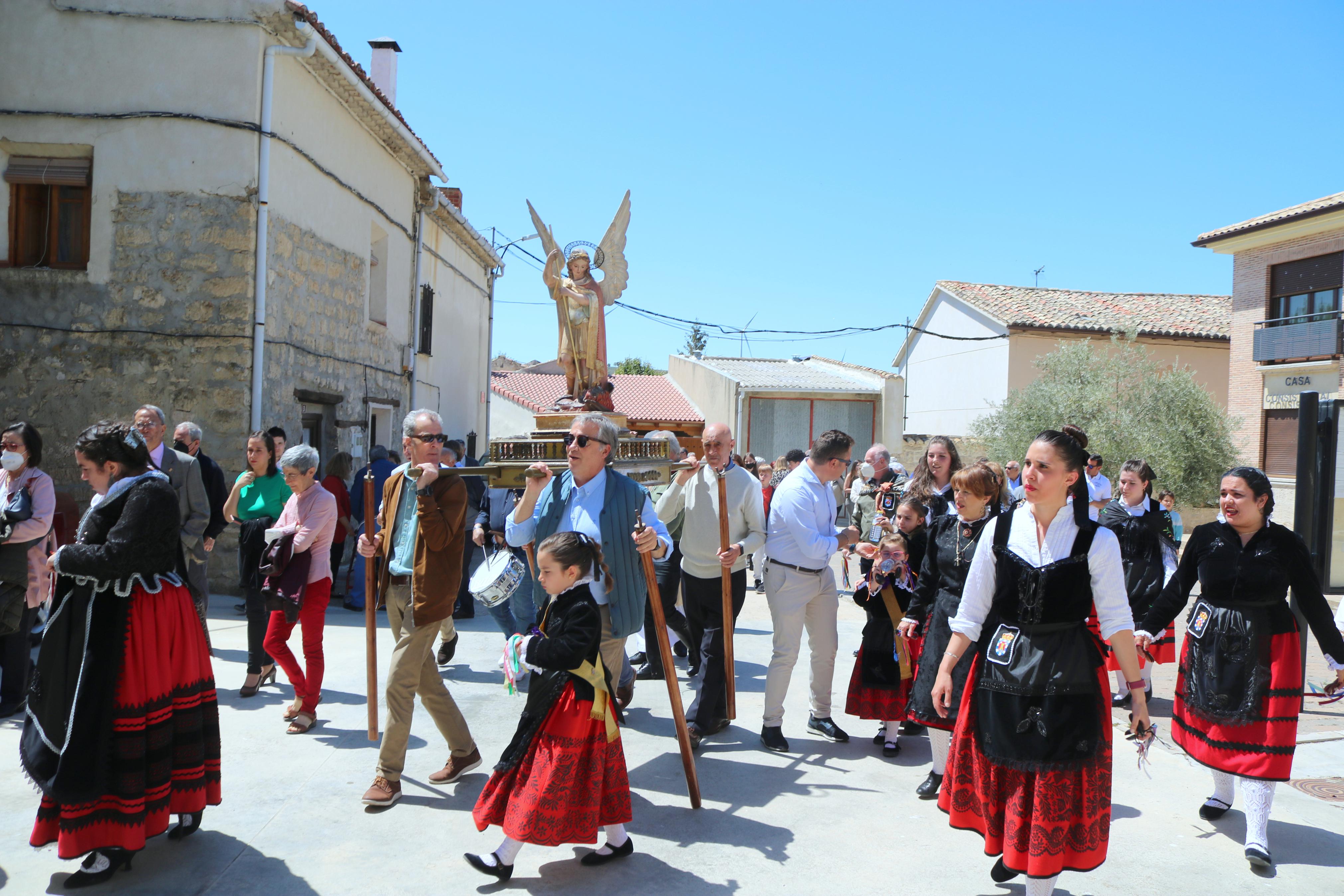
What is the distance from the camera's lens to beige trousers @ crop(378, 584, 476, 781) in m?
4.34

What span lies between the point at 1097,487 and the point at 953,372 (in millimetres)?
22204

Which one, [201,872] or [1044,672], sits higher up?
[1044,672]

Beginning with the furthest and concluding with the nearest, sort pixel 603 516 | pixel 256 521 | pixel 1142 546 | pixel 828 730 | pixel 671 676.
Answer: pixel 1142 546
pixel 256 521
pixel 828 730
pixel 603 516
pixel 671 676

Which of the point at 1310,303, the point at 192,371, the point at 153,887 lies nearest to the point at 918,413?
the point at 1310,303

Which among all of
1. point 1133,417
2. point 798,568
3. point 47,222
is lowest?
point 798,568

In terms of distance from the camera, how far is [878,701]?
535 cm

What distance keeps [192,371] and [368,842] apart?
22.8 feet

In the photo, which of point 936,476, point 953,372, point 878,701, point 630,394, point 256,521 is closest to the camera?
point 878,701

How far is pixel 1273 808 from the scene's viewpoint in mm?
4707

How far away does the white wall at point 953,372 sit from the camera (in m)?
27.5

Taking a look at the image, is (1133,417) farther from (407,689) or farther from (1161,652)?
(407,689)

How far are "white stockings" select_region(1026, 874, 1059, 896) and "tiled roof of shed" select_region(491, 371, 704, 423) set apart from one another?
1004 inches

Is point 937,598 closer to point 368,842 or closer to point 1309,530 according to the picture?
point 368,842

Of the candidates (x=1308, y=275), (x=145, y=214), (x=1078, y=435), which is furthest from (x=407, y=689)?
(x=1308, y=275)
